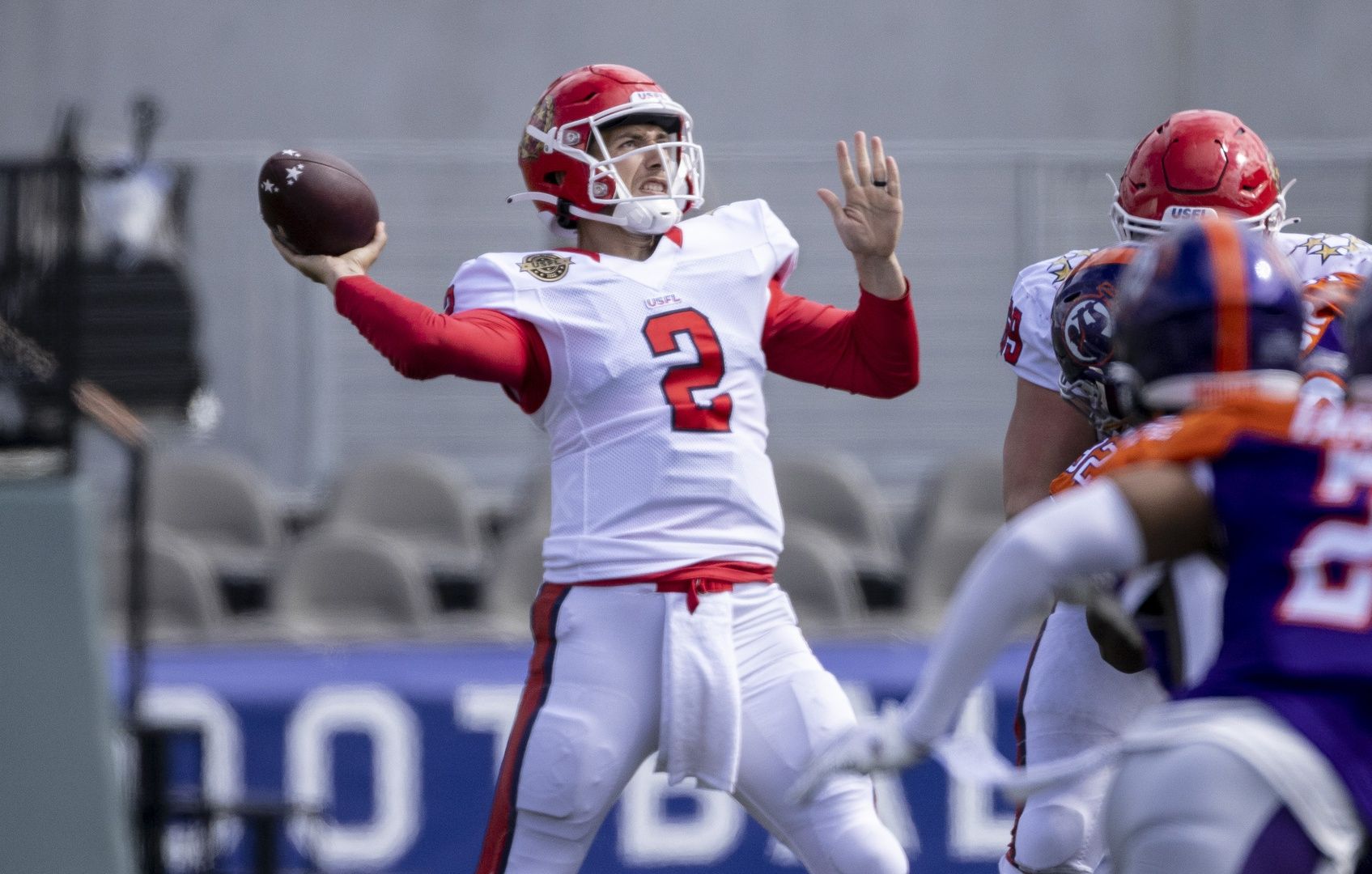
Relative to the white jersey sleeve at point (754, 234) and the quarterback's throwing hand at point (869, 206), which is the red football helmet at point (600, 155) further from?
the quarterback's throwing hand at point (869, 206)

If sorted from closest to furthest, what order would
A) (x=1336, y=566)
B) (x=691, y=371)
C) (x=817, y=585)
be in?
(x=1336, y=566), (x=691, y=371), (x=817, y=585)

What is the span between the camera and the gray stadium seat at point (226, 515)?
6.52 metres

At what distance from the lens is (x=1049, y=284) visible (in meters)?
3.47

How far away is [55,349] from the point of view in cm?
473

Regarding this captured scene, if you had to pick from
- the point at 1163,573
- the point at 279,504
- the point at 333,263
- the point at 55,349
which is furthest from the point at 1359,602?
the point at 279,504

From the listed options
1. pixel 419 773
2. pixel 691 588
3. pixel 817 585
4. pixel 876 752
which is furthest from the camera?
pixel 817 585

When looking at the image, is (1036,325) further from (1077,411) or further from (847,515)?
(847,515)

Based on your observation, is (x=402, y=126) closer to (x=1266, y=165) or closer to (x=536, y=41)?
(x=536, y=41)

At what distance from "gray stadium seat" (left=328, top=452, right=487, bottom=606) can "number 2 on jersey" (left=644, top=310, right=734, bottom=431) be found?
3.31 metres

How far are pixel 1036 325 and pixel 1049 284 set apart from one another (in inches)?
4.0

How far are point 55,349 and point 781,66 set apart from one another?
4.64 m

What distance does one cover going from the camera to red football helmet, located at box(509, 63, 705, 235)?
136 inches

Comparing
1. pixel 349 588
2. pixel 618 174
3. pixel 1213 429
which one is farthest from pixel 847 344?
pixel 349 588

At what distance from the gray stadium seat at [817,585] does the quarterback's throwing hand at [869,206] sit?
273 cm
